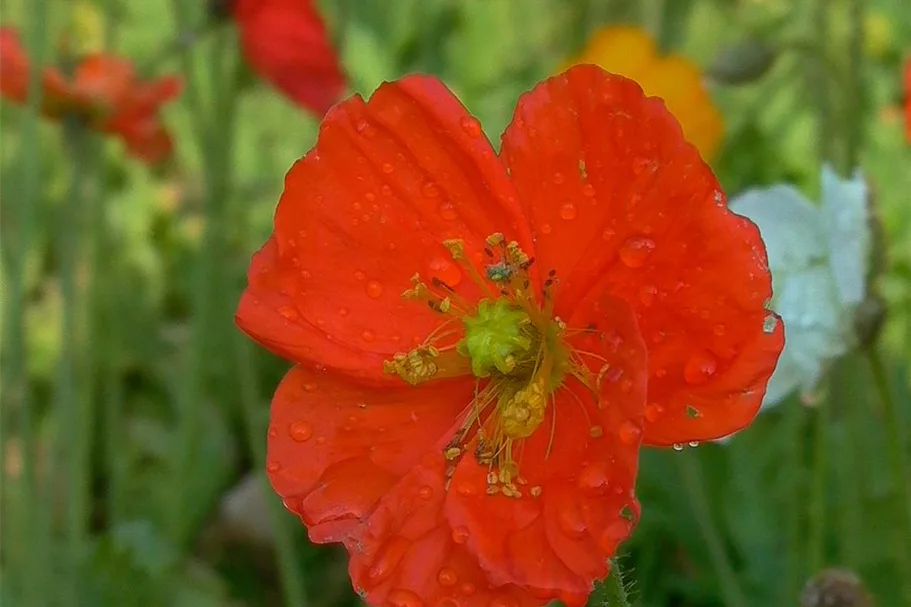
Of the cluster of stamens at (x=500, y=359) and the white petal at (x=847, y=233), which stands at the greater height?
the cluster of stamens at (x=500, y=359)

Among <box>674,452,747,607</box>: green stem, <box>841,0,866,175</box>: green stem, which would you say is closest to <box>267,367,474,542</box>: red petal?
<box>674,452,747,607</box>: green stem

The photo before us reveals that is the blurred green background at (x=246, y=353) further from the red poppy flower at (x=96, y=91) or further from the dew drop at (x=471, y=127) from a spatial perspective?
the dew drop at (x=471, y=127)

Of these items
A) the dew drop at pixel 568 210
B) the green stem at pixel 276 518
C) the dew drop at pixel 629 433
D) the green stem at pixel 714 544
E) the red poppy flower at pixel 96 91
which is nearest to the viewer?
the dew drop at pixel 629 433

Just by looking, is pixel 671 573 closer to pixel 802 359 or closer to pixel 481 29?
pixel 802 359

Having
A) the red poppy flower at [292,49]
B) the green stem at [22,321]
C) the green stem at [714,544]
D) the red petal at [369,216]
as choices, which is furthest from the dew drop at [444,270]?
the red poppy flower at [292,49]

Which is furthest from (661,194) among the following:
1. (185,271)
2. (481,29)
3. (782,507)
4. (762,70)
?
(481,29)

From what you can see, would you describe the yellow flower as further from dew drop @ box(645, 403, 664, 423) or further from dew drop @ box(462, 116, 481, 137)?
dew drop @ box(645, 403, 664, 423)

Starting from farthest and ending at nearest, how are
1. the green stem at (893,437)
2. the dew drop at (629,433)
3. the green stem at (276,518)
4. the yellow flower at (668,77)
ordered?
the yellow flower at (668,77) → the green stem at (276,518) → the green stem at (893,437) → the dew drop at (629,433)
